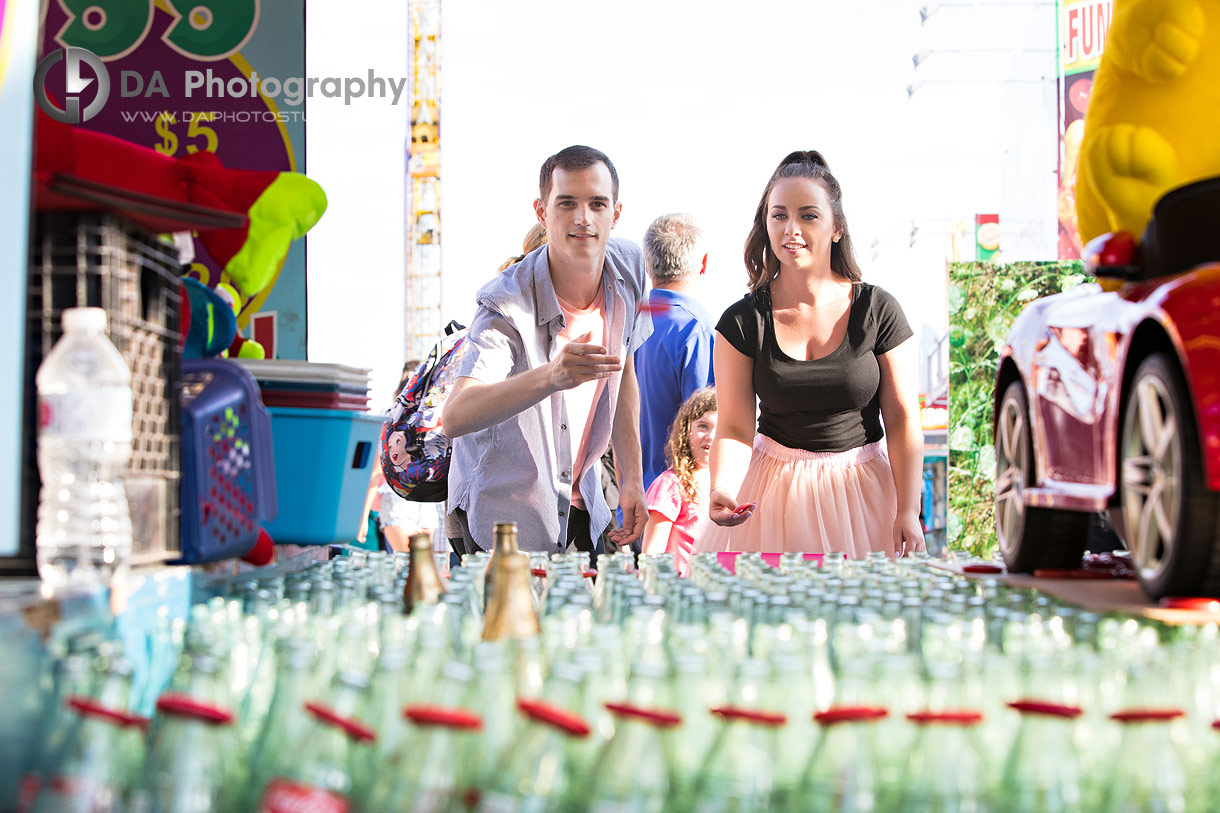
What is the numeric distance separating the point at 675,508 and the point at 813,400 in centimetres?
145

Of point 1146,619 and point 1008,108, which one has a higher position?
point 1008,108

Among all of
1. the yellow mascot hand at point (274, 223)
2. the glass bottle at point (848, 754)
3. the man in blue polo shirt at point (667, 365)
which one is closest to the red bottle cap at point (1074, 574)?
the glass bottle at point (848, 754)

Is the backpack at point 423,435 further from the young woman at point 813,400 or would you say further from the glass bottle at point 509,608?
the glass bottle at point 509,608

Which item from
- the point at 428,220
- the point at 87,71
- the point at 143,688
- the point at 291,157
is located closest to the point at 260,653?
the point at 143,688

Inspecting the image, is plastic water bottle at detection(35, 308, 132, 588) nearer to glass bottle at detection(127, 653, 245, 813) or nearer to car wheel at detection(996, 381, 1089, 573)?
glass bottle at detection(127, 653, 245, 813)

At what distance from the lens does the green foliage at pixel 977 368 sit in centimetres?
523

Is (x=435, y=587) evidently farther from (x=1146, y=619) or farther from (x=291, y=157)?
(x=291, y=157)

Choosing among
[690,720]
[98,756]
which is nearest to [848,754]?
[690,720]

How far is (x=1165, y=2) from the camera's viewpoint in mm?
2162

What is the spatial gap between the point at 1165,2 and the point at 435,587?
1.74 meters

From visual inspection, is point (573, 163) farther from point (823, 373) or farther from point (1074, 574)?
point (1074, 574)

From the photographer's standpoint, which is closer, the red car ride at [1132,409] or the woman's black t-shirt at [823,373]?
the red car ride at [1132,409]

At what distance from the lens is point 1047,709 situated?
1155 millimetres

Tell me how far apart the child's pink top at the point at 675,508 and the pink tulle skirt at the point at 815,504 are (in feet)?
3.93
